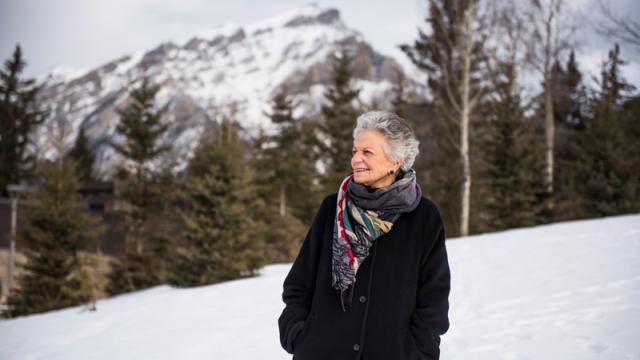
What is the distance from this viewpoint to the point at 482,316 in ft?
16.7

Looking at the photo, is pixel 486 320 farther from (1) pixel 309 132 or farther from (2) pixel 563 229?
(1) pixel 309 132


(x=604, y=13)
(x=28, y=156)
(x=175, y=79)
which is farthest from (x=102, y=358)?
(x=175, y=79)

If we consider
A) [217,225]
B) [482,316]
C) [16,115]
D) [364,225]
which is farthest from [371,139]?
[16,115]

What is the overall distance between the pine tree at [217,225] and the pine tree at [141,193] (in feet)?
18.7

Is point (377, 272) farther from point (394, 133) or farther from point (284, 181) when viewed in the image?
point (284, 181)

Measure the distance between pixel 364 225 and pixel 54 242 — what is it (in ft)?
47.7

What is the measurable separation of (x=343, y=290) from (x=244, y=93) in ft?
312

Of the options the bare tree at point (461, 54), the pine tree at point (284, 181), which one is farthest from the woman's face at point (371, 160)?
the pine tree at point (284, 181)

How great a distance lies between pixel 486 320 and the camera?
492 centimetres

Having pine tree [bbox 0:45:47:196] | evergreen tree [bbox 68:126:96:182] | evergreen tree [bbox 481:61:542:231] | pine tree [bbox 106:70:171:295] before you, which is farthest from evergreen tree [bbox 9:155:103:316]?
evergreen tree [bbox 68:126:96:182]

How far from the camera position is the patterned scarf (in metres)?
1.93

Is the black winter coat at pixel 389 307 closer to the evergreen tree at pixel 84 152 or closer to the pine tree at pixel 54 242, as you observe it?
the pine tree at pixel 54 242

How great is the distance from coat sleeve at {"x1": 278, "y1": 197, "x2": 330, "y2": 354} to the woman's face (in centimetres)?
28

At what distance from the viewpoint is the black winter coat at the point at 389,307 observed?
1866mm
